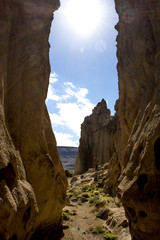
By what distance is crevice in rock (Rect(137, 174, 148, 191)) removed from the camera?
971 centimetres

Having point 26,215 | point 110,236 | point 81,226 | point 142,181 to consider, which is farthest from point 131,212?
point 81,226

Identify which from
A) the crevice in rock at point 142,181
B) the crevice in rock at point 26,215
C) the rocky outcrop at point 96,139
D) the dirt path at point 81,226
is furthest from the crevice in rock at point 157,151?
the rocky outcrop at point 96,139

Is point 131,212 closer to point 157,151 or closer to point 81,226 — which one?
point 157,151

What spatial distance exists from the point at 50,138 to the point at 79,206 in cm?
1664

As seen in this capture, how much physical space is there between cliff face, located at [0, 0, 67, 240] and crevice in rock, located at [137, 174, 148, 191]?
562 centimetres

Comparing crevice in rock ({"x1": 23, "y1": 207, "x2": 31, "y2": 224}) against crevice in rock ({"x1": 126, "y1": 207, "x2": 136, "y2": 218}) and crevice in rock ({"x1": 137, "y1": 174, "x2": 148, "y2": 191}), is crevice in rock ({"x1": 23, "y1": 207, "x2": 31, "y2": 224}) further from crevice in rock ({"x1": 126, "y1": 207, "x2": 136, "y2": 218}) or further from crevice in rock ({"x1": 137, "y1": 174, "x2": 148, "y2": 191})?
crevice in rock ({"x1": 137, "y1": 174, "x2": 148, "y2": 191})

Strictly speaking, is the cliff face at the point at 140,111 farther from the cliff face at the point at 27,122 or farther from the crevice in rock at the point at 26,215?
the cliff face at the point at 27,122

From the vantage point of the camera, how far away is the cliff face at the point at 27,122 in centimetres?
878

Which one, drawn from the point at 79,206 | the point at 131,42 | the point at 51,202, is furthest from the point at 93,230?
the point at 131,42

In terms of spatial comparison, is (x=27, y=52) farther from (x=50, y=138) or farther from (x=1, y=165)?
(x=1, y=165)

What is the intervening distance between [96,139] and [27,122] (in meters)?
62.3

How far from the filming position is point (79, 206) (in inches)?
1101

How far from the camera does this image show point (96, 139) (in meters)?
73.4

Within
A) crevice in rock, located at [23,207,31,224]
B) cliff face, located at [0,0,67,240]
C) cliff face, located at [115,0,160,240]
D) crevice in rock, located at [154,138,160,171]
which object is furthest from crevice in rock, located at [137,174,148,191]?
crevice in rock, located at [23,207,31,224]
